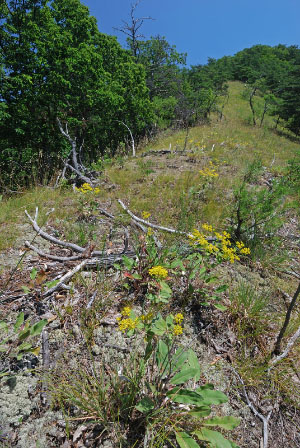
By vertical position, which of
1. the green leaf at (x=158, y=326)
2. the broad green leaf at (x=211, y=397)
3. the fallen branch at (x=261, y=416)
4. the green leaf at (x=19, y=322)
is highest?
the green leaf at (x=158, y=326)

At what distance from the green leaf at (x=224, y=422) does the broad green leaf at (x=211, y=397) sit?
0.36ft

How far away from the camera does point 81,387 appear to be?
1.52m

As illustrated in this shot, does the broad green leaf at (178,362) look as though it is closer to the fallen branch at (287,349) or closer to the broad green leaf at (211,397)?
the broad green leaf at (211,397)

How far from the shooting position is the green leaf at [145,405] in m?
1.31

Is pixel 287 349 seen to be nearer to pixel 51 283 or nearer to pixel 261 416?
pixel 261 416

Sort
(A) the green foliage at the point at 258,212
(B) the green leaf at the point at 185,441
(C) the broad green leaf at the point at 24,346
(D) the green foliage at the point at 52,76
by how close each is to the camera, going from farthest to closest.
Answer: (D) the green foliage at the point at 52,76, (A) the green foliage at the point at 258,212, (C) the broad green leaf at the point at 24,346, (B) the green leaf at the point at 185,441

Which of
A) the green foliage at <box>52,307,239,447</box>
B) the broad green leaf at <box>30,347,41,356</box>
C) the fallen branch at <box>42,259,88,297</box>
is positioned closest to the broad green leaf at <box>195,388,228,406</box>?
the green foliage at <box>52,307,239,447</box>

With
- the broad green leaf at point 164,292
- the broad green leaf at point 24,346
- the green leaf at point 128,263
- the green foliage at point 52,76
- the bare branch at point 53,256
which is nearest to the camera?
the broad green leaf at point 24,346

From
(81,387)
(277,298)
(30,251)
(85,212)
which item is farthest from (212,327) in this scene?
(85,212)

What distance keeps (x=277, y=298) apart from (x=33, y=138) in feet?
48.8

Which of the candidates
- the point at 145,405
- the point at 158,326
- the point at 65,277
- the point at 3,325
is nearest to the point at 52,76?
the point at 65,277

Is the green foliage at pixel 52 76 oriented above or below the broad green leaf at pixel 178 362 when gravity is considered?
above

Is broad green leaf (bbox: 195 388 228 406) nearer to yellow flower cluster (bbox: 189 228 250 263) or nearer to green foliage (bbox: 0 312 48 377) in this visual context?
yellow flower cluster (bbox: 189 228 250 263)

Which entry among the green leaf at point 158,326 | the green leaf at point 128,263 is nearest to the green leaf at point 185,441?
the green leaf at point 158,326
